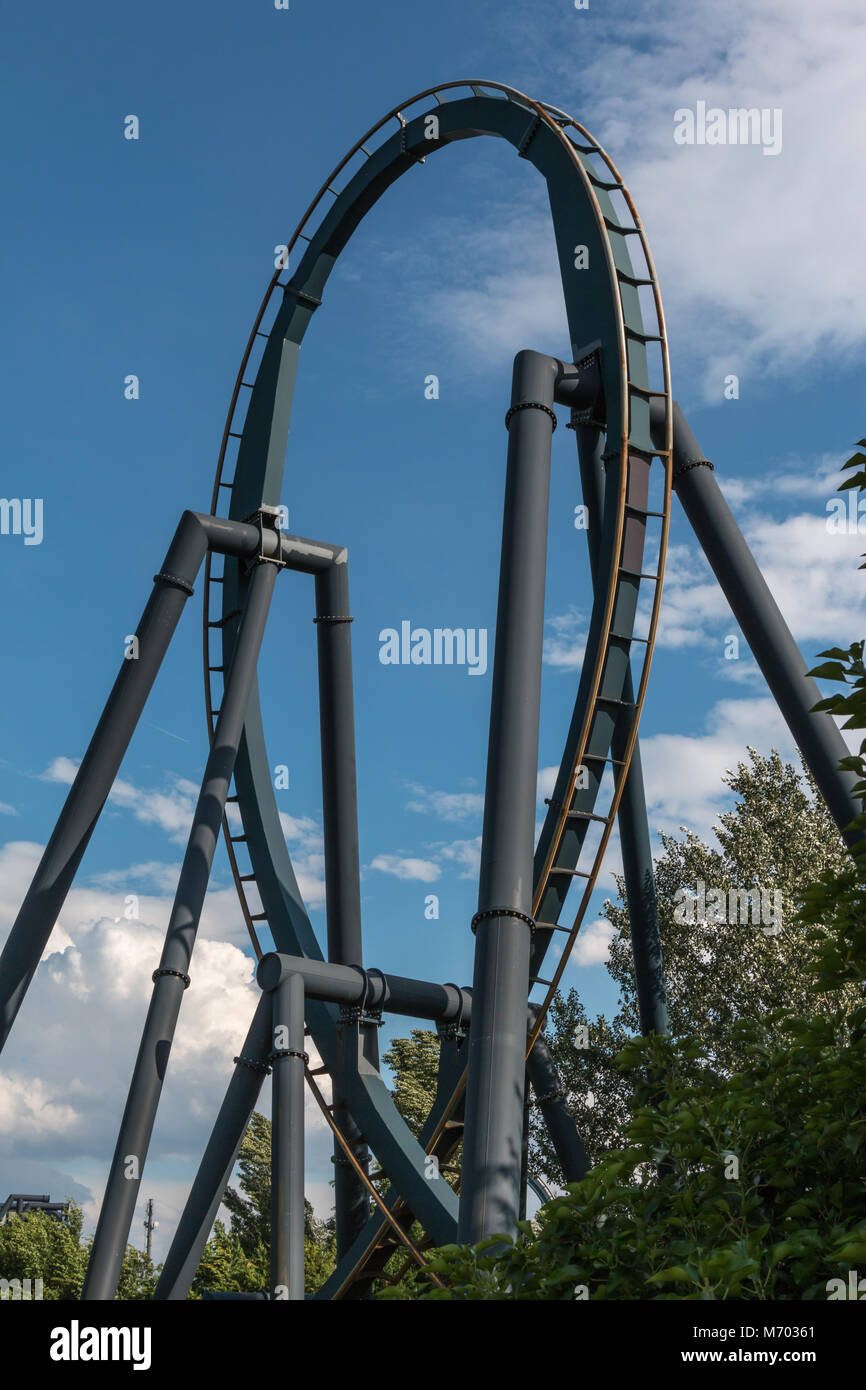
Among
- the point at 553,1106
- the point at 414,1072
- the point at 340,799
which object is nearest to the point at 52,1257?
the point at 414,1072

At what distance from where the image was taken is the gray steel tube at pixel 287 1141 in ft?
37.9

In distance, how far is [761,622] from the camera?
11.8 metres

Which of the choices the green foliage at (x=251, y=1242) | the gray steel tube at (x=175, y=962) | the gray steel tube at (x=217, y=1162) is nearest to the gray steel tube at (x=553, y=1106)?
the gray steel tube at (x=217, y=1162)

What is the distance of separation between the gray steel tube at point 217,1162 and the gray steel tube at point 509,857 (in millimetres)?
4538

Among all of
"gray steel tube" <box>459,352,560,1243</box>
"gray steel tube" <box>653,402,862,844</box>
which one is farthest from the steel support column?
"gray steel tube" <box>459,352,560,1243</box>

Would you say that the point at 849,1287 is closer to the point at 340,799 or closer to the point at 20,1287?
the point at 340,799

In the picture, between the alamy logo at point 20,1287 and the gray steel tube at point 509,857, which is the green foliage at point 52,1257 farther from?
the gray steel tube at point 509,857

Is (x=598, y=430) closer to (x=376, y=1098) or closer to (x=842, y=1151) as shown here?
(x=376, y=1098)

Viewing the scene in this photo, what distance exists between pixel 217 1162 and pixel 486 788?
5.98m
